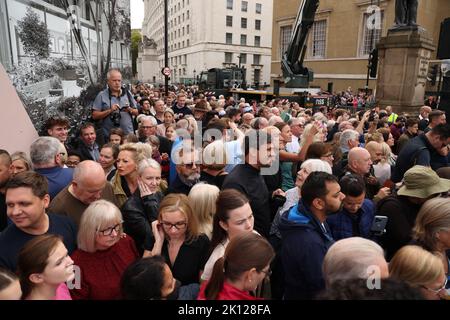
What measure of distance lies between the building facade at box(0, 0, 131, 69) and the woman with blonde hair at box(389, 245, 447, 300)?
4612 mm

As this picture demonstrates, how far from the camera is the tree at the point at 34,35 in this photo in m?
4.36

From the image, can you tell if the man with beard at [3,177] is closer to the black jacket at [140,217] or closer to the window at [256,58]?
the black jacket at [140,217]

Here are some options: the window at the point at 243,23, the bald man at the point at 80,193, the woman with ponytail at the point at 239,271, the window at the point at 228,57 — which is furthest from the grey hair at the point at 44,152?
the window at the point at 243,23

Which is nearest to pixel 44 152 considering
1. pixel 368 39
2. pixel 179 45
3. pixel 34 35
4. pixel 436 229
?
pixel 34 35

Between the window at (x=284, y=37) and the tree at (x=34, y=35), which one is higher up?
the window at (x=284, y=37)

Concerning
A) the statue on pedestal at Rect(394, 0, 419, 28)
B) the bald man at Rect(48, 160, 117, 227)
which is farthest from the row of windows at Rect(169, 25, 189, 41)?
the bald man at Rect(48, 160, 117, 227)

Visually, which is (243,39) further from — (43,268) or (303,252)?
(43,268)

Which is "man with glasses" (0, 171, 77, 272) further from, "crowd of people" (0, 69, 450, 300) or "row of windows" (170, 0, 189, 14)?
"row of windows" (170, 0, 189, 14)

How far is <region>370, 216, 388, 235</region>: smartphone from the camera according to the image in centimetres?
275

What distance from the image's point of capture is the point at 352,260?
177 centimetres

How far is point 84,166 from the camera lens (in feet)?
9.15

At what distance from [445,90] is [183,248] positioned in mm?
6718

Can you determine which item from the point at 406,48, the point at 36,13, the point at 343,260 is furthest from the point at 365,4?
the point at 343,260

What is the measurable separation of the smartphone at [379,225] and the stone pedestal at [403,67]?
12.1 meters
